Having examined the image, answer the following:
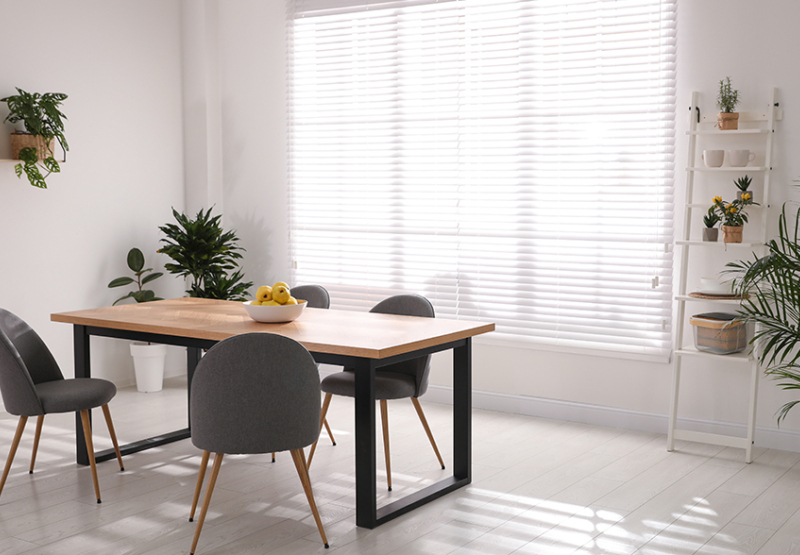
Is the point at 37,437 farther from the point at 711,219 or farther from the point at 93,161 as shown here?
the point at 711,219

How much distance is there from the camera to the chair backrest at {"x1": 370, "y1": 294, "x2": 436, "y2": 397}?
3.74m

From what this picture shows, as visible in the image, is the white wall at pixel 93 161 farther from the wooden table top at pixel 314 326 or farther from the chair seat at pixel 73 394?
the chair seat at pixel 73 394

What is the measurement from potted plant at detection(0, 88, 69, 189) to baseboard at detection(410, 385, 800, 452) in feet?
9.34

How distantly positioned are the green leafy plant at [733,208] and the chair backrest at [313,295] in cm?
210

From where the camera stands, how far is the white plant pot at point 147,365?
561 centimetres

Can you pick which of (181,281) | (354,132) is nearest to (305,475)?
(354,132)

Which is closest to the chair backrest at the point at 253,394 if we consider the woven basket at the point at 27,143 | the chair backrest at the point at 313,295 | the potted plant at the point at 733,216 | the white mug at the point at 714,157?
the chair backrest at the point at 313,295

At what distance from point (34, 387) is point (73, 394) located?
0.56ft

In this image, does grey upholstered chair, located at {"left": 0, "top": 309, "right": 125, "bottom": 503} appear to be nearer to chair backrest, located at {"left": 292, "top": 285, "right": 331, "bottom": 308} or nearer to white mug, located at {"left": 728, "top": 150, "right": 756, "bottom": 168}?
chair backrest, located at {"left": 292, "top": 285, "right": 331, "bottom": 308}

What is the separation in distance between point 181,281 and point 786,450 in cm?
433

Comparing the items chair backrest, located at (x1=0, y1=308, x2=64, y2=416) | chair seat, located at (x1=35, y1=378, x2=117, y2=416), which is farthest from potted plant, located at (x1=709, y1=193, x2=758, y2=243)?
chair backrest, located at (x1=0, y1=308, x2=64, y2=416)

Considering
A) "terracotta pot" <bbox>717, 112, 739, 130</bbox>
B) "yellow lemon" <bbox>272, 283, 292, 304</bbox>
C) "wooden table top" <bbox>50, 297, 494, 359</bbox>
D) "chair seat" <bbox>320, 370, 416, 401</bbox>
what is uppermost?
"terracotta pot" <bbox>717, 112, 739, 130</bbox>

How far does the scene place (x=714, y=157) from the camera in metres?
4.22

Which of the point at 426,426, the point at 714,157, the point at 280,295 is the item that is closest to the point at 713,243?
the point at 714,157
